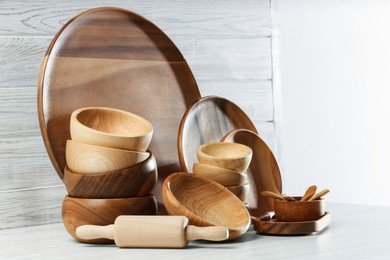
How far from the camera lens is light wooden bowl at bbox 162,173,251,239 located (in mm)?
1228

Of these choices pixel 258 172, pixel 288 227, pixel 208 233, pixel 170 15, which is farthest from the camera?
pixel 170 15

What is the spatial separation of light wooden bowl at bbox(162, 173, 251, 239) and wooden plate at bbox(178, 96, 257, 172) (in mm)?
134

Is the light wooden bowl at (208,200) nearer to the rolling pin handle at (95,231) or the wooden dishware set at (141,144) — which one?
the wooden dishware set at (141,144)

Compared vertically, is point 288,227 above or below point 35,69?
below

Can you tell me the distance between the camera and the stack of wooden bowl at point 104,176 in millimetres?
1179

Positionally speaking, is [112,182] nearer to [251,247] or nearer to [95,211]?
[95,211]

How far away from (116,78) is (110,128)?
0.18 m

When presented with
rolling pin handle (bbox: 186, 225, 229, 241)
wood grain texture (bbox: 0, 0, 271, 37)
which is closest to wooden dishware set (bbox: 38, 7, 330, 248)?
rolling pin handle (bbox: 186, 225, 229, 241)

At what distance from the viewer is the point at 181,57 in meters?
1.59

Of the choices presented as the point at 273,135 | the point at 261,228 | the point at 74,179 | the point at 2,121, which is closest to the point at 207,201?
the point at 261,228

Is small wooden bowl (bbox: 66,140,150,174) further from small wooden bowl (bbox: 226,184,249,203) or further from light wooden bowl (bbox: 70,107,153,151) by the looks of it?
small wooden bowl (bbox: 226,184,249,203)

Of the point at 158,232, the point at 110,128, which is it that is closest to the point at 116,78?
the point at 110,128

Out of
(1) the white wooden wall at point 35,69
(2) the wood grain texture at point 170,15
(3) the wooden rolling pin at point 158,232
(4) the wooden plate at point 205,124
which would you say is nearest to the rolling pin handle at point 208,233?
(3) the wooden rolling pin at point 158,232

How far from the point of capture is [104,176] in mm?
1180
